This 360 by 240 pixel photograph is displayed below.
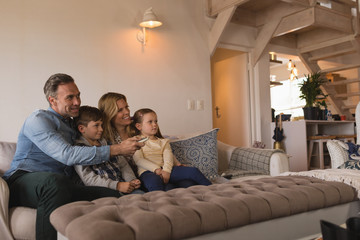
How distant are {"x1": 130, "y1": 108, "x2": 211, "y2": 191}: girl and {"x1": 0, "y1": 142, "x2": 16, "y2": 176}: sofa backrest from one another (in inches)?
30.5

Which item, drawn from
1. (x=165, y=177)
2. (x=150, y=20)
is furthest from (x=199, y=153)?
(x=150, y=20)

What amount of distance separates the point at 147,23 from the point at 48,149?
2.13 m

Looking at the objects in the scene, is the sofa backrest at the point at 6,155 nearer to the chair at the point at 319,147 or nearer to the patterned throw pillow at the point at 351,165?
the patterned throw pillow at the point at 351,165

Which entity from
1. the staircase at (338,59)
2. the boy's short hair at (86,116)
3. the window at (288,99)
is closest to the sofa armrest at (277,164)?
the boy's short hair at (86,116)

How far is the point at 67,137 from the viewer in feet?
6.89

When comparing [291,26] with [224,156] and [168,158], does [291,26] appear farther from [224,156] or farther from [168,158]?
[168,158]

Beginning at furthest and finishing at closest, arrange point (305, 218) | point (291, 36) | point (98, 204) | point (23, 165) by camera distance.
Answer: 1. point (291, 36)
2. point (23, 165)
3. point (305, 218)
4. point (98, 204)

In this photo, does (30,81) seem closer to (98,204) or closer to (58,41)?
(58,41)

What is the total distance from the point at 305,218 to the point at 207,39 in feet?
9.59

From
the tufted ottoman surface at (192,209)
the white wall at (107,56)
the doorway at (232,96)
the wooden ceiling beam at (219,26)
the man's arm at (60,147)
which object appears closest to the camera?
the tufted ottoman surface at (192,209)

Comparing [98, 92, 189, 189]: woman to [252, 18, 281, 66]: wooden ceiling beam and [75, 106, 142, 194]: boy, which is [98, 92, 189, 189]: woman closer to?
[75, 106, 142, 194]: boy

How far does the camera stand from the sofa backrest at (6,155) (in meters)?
2.14

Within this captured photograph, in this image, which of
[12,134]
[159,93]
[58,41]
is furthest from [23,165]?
[159,93]

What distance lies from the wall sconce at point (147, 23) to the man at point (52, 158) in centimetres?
168
